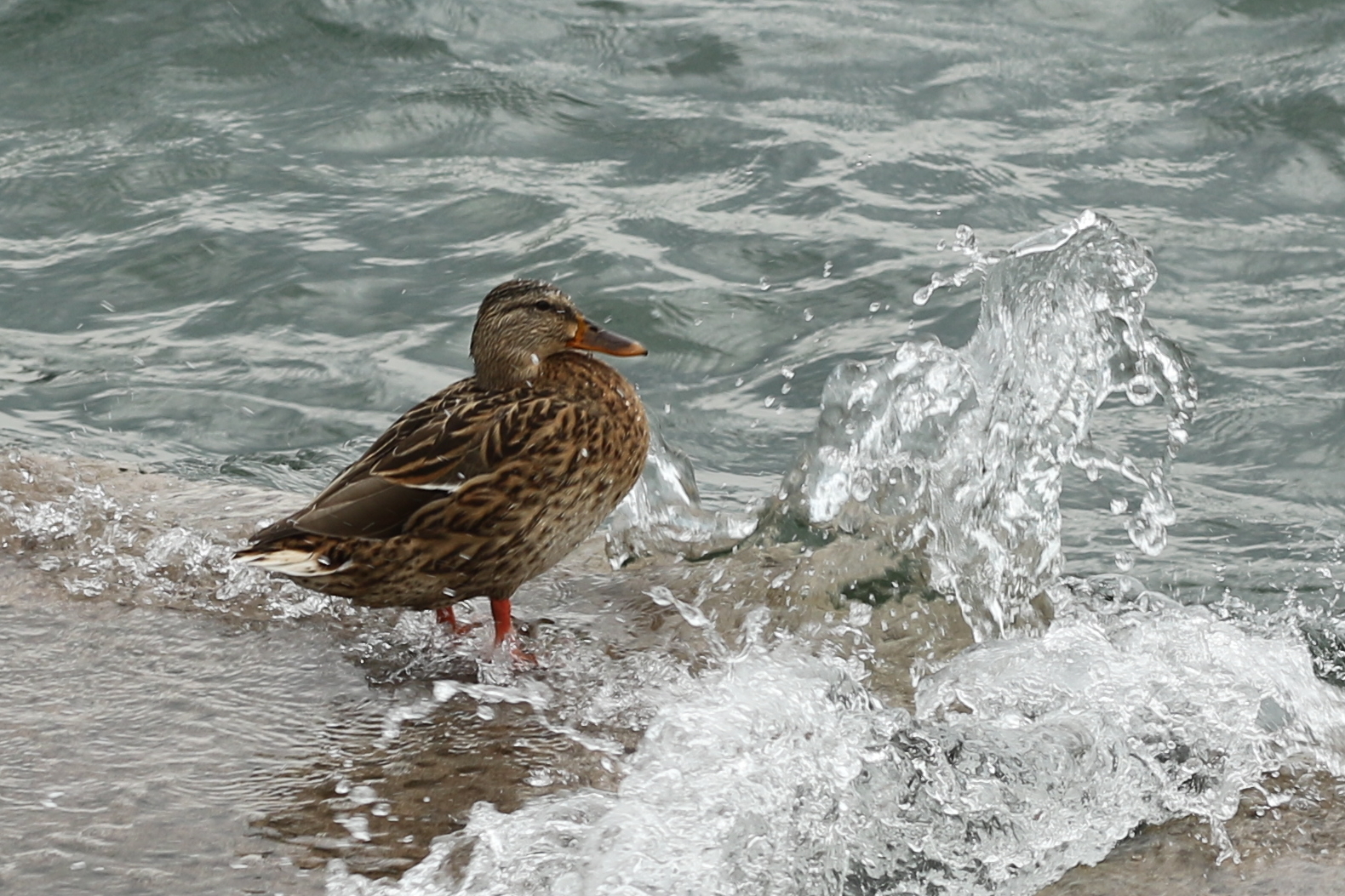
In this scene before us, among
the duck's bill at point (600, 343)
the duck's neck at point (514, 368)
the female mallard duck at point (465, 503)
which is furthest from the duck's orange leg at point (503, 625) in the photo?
the duck's bill at point (600, 343)

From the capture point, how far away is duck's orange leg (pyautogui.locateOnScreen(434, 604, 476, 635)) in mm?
4395

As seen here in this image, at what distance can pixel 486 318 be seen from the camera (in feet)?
14.9

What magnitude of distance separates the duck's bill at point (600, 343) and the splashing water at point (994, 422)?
79 cm

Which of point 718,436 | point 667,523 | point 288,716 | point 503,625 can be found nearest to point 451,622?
point 503,625

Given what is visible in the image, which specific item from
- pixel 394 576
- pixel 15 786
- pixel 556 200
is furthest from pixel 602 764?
pixel 556 200

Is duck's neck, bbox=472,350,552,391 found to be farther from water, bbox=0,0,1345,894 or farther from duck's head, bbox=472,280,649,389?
water, bbox=0,0,1345,894

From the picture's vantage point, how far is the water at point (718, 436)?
3443mm

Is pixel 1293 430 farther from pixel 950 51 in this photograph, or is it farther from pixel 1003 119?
pixel 950 51

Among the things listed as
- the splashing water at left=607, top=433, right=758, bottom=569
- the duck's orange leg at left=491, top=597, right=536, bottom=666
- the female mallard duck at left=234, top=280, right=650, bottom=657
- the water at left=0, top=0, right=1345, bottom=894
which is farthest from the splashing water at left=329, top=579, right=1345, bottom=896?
the splashing water at left=607, top=433, right=758, bottom=569

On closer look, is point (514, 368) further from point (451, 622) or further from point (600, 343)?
point (451, 622)

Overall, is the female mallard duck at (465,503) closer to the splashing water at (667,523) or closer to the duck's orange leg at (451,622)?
the duck's orange leg at (451,622)

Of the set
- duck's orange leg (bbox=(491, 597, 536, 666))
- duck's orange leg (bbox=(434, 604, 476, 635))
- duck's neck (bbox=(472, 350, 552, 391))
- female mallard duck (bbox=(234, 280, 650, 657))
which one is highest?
duck's neck (bbox=(472, 350, 552, 391))

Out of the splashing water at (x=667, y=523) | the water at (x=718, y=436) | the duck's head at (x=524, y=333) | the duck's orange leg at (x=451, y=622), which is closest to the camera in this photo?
the water at (x=718, y=436)

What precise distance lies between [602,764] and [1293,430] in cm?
439
